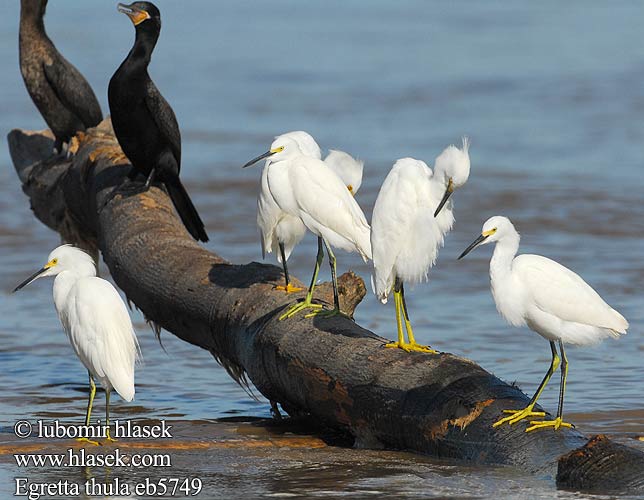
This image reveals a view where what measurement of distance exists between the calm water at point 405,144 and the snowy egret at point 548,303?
688 millimetres

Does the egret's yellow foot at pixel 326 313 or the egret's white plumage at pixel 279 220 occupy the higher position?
the egret's white plumage at pixel 279 220

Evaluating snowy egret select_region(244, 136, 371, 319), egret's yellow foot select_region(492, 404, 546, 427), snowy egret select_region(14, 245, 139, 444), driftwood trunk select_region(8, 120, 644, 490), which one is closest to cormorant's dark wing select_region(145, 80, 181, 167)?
driftwood trunk select_region(8, 120, 644, 490)

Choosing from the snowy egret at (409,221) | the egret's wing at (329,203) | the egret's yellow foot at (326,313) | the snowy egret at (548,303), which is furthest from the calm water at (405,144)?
the egret's wing at (329,203)

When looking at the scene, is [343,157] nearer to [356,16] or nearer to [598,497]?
[598,497]

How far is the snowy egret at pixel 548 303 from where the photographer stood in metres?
5.79

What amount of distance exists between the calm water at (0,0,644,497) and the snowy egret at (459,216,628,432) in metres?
0.69

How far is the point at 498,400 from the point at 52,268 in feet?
7.98

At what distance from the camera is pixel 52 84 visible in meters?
10.4

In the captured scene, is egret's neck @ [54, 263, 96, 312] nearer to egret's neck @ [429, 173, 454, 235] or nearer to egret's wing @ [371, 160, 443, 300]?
egret's wing @ [371, 160, 443, 300]

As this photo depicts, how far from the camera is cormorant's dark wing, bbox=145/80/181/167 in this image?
8.70 meters

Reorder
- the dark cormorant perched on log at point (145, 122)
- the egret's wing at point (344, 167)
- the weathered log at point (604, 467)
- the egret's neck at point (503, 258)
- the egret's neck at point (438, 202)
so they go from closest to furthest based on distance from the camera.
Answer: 1. the weathered log at point (604, 467)
2. the egret's neck at point (503, 258)
3. the egret's neck at point (438, 202)
4. the egret's wing at point (344, 167)
5. the dark cormorant perched on log at point (145, 122)

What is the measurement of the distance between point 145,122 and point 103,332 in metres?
2.46

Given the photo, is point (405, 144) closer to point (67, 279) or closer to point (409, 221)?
point (67, 279)

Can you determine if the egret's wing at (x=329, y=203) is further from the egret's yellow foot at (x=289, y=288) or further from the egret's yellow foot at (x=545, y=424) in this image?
the egret's yellow foot at (x=545, y=424)
